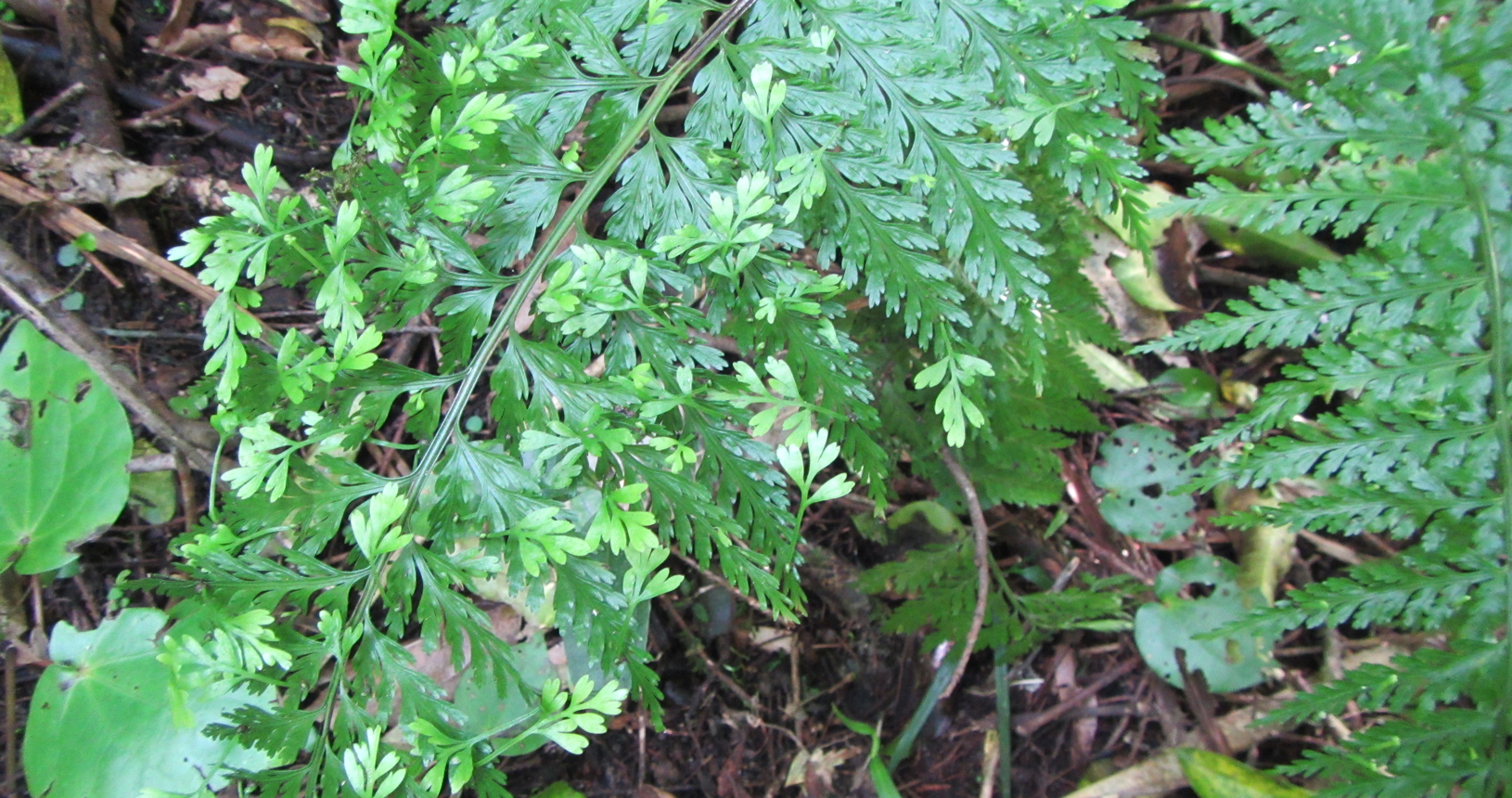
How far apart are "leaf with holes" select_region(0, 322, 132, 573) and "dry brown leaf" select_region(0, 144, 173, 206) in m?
0.46

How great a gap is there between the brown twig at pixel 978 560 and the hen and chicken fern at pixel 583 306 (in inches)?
23.4

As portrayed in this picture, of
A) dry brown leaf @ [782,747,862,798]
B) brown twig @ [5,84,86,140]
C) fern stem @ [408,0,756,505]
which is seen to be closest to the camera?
fern stem @ [408,0,756,505]

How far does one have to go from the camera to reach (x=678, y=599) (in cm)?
248

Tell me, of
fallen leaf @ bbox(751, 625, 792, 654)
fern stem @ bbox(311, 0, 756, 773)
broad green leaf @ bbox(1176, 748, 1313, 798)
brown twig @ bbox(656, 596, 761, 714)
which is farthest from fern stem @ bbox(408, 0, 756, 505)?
broad green leaf @ bbox(1176, 748, 1313, 798)

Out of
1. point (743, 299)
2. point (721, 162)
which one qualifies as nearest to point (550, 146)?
point (721, 162)

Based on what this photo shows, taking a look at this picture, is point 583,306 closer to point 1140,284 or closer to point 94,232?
point 94,232

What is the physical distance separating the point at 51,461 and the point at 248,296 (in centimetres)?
98

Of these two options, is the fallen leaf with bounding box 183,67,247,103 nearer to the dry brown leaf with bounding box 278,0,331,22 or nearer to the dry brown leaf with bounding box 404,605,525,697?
the dry brown leaf with bounding box 278,0,331,22

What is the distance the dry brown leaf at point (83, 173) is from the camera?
7.50 feet

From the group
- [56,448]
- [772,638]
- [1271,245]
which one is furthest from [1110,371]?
[56,448]

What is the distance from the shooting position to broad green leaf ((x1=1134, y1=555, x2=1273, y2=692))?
2607 mm

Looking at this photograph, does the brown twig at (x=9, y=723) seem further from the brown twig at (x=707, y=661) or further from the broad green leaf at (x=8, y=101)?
the brown twig at (x=707, y=661)

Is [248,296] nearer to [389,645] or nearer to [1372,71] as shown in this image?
[389,645]

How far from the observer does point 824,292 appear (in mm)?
1667
